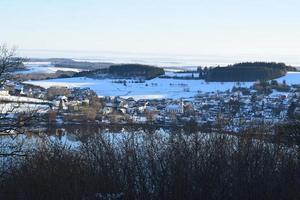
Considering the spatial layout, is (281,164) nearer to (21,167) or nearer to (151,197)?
(151,197)

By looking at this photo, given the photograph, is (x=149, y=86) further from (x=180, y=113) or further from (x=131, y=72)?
(x=180, y=113)

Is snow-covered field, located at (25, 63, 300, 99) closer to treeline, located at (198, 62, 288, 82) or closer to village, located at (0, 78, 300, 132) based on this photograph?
treeline, located at (198, 62, 288, 82)

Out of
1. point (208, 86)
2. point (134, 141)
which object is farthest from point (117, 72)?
point (134, 141)

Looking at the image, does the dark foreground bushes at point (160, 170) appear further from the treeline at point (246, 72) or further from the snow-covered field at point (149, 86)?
the treeline at point (246, 72)

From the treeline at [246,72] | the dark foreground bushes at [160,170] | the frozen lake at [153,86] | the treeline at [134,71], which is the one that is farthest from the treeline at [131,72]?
the dark foreground bushes at [160,170]

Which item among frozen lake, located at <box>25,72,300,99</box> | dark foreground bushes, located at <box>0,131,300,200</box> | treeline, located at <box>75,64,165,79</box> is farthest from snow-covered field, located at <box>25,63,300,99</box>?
dark foreground bushes, located at <box>0,131,300,200</box>

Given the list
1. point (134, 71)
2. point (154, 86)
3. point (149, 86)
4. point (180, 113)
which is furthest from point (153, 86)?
point (180, 113)
